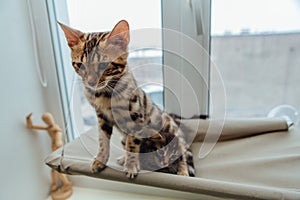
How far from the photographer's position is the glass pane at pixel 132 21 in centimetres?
70

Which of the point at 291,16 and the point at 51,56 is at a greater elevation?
the point at 291,16

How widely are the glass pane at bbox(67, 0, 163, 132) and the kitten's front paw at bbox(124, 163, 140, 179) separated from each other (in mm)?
285

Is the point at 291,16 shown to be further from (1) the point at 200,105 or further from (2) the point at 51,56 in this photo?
(2) the point at 51,56

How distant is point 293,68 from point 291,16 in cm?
24

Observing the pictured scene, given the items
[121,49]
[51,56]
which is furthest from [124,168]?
[51,56]

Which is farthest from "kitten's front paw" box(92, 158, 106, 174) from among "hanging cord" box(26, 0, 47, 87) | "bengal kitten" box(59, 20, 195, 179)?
"hanging cord" box(26, 0, 47, 87)

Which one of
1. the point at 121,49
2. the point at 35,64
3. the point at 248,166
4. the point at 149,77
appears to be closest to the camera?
the point at 121,49

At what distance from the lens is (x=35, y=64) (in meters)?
1.04

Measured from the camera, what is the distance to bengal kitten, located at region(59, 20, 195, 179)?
60 cm

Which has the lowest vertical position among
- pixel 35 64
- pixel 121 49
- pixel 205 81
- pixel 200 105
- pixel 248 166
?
pixel 248 166

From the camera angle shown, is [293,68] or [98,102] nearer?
[98,102]

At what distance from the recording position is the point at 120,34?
599mm

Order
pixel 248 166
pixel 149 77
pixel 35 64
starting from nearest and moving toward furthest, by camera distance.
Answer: pixel 248 166, pixel 149 77, pixel 35 64

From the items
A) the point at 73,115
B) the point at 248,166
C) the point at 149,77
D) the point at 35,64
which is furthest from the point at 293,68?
the point at 35,64
